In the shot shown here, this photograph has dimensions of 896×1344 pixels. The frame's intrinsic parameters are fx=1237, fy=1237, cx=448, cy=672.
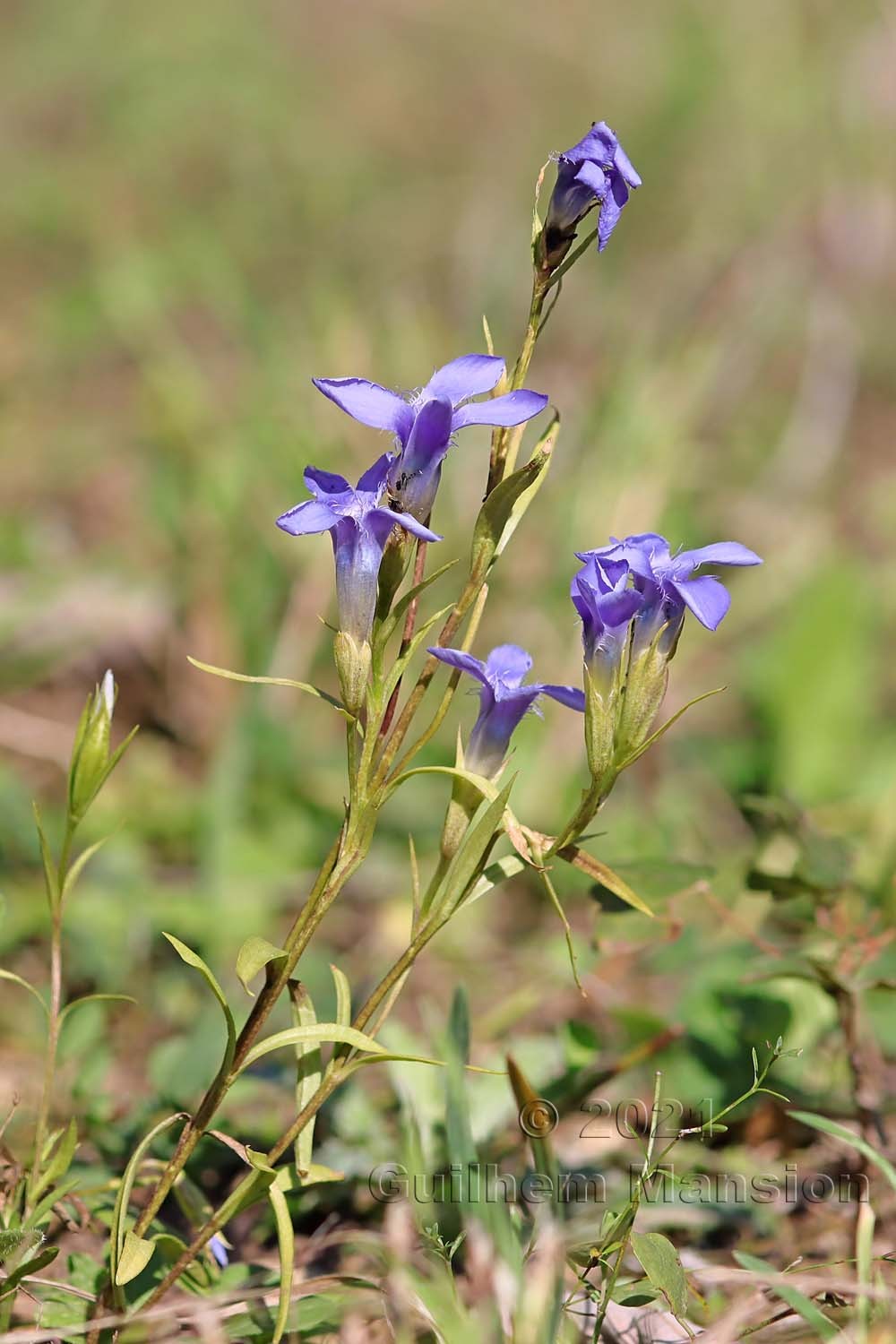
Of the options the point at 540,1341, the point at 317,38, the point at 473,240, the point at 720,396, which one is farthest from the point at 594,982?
the point at 317,38

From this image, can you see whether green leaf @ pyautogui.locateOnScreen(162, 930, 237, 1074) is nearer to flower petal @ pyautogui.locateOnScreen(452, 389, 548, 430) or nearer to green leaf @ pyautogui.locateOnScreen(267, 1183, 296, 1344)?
green leaf @ pyautogui.locateOnScreen(267, 1183, 296, 1344)

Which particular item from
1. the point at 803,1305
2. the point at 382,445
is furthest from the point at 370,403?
the point at 382,445

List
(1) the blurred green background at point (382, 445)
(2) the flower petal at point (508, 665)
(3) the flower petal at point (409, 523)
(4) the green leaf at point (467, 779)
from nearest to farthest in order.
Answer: (3) the flower petal at point (409, 523) → (4) the green leaf at point (467, 779) → (2) the flower petal at point (508, 665) → (1) the blurred green background at point (382, 445)

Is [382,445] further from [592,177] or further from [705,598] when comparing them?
[705,598]

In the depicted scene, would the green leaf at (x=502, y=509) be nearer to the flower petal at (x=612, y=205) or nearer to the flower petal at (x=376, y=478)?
the flower petal at (x=376, y=478)

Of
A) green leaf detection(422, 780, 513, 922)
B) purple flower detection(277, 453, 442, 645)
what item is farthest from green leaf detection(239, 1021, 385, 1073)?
purple flower detection(277, 453, 442, 645)

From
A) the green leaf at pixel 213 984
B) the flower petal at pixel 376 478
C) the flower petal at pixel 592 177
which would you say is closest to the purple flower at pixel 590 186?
the flower petal at pixel 592 177
